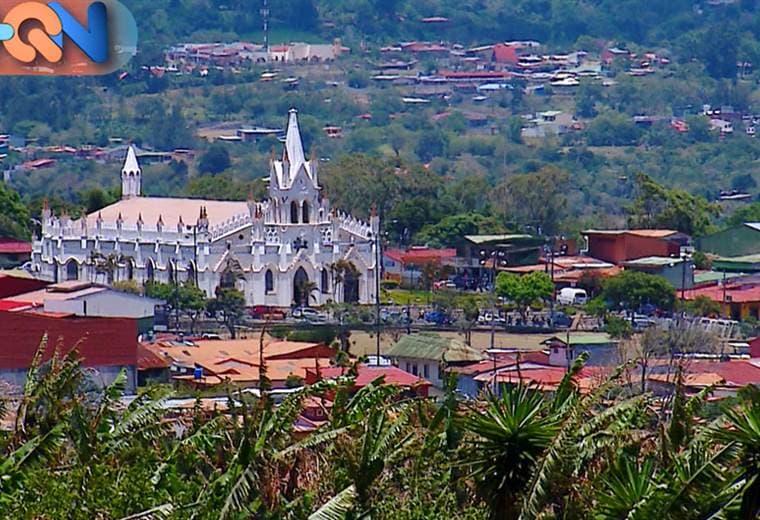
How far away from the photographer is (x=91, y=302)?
1329 inches

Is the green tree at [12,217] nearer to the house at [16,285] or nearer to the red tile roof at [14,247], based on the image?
the red tile roof at [14,247]

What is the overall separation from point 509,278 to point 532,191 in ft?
45.5

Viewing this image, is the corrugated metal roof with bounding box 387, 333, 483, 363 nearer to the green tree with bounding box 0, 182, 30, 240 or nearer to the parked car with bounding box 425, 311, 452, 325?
the parked car with bounding box 425, 311, 452, 325

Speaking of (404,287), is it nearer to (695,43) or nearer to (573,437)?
(573,437)

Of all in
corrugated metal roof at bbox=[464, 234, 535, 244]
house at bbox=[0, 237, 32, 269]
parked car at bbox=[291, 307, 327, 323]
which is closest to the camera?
parked car at bbox=[291, 307, 327, 323]

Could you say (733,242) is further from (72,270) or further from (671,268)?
(72,270)

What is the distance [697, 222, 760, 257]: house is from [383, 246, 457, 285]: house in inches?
180

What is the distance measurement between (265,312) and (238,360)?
10475 millimetres

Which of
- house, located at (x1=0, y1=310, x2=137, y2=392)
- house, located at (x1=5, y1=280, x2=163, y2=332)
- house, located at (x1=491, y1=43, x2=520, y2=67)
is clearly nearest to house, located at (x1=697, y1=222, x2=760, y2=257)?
house, located at (x1=5, y1=280, x2=163, y2=332)

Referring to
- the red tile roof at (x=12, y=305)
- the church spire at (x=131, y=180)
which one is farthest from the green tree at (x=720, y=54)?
the red tile roof at (x=12, y=305)

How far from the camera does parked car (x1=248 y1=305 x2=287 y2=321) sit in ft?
130

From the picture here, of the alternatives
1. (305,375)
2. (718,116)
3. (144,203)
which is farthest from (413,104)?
(305,375)

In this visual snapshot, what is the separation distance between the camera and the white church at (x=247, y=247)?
1665 inches

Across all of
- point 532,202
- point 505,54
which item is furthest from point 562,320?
point 505,54
